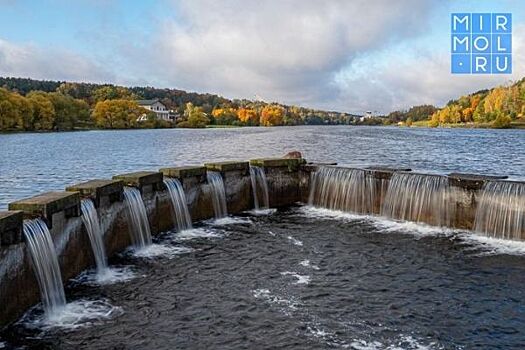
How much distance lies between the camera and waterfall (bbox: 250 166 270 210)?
74.2 ft

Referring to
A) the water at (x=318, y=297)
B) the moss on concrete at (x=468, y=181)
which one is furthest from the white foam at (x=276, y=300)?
the moss on concrete at (x=468, y=181)

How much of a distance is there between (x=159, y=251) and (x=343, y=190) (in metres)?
9.68

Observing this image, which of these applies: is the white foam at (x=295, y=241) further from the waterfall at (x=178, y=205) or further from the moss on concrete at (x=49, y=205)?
the moss on concrete at (x=49, y=205)

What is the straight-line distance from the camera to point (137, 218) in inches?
648

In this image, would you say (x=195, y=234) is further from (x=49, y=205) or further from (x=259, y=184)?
(x=49, y=205)

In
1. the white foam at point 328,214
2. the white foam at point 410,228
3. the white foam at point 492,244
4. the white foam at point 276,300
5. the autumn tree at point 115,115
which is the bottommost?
the white foam at point 492,244

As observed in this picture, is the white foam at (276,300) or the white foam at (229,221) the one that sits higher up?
the white foam at (229,221)

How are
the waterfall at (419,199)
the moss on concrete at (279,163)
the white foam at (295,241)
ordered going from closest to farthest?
the white foam at (295,241) → the waterfall at (419,199) → the moss on concrete at (279,163)

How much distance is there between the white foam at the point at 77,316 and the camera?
32.3 feet

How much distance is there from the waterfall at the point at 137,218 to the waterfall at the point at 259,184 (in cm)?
677

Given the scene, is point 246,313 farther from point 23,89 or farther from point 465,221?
point 23,89

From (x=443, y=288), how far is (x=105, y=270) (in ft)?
29.6

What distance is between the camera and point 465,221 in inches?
707

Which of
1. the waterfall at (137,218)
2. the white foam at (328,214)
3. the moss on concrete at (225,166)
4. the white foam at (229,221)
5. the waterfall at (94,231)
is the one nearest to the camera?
the waterfall at (94,231)
